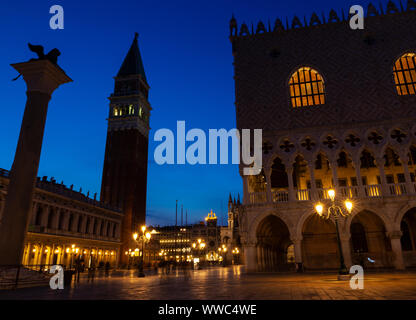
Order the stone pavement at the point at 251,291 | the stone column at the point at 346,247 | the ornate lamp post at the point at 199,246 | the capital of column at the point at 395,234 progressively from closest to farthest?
the stone pavement at the point at 251,291 < the capital of column at the point at 395,234 < the stone column at the point at 346,247 < the ornate lamp post at the point at 199,246

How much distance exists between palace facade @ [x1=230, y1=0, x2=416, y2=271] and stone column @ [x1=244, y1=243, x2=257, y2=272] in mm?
70

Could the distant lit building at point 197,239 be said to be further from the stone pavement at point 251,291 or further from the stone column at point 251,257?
the stone pavement at point 251,291

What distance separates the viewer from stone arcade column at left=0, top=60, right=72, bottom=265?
13.0 m

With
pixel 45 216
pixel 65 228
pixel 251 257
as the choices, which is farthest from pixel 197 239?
pixel 251 257

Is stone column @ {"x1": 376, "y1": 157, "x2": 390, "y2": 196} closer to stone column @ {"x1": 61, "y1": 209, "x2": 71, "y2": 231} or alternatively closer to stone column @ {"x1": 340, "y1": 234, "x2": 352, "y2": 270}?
stone column @ {"x1": 340, "y1": 234, "x2": 352, "y2": 270}

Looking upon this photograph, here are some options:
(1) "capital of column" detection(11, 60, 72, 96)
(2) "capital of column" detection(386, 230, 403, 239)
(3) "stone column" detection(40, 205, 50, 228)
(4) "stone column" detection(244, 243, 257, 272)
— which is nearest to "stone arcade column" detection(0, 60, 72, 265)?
(1) "capital of column" detection(11, 60, 72, 96)

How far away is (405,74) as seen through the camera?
75.3 feet

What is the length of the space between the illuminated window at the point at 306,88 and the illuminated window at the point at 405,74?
18.1 feet

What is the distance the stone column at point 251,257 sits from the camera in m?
21.2

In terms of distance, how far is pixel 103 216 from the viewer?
156ft

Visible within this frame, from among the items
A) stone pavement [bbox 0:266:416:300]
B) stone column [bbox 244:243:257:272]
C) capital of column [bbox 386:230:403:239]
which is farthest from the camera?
stone column [bbox 244:243:257:272]

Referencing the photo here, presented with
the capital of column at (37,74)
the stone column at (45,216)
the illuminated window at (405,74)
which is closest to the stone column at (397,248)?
the illuminated window at (405,74)

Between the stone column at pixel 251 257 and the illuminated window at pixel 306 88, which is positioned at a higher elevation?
the illuminated window at pixel 306 88

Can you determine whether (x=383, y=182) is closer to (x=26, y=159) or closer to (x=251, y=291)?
(x=251, y=291)
